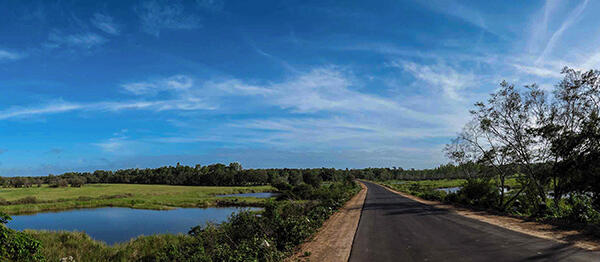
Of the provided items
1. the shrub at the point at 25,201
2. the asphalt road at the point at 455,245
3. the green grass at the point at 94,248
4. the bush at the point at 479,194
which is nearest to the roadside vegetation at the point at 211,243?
the green grass at the point at 94,248

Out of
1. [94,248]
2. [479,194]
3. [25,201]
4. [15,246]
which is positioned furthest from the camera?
[25,201]

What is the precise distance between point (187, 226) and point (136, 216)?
1502 cm

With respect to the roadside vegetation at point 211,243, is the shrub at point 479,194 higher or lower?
higher

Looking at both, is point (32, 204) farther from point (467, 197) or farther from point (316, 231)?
point (467, 197)

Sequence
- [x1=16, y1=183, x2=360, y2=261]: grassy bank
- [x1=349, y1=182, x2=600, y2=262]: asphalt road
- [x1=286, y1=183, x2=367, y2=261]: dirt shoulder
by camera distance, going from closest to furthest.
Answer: [x1=349, y1=182, x2=600, y2=262]: asphalt road
[x1=286, y1=183, x2=367, y2=261]: dirt shoulder
[x1=16, y1=183, x2=360, y2=261]: grassy bank

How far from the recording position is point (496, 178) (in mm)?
26984

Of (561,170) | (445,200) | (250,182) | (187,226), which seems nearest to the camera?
(561,170)

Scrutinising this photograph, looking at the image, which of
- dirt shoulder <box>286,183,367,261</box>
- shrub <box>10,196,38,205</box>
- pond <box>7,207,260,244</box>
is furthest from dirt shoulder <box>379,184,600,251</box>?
shrub <box>10,196,38,205</box>

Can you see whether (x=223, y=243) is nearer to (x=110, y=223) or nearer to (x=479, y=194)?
(x=479, y=194)

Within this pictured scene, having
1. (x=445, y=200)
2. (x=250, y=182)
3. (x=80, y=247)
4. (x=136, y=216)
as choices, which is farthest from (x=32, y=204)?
Answer: (x=250, y=182)

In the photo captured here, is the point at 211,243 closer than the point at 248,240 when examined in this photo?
No

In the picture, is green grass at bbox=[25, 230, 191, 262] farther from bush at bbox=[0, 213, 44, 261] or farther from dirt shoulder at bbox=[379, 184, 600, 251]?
dirt shoulder at bbox=[379, 184, 600, 251]

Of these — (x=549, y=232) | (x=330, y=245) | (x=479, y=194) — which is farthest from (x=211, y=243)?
(x=479, y=194)

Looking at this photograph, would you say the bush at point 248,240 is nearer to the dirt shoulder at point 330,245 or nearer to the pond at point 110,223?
the dirt shoulder at point 330,245
